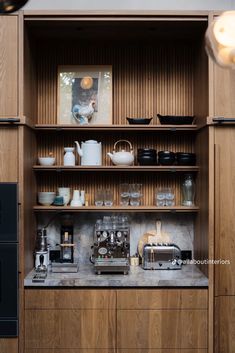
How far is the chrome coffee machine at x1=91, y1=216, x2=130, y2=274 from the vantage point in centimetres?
276

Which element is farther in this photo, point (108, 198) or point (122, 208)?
point (108, 198)

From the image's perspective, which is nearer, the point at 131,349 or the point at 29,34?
the point at 131,349

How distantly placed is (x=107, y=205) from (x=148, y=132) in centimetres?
68

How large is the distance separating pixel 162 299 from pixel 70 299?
2.02 ft

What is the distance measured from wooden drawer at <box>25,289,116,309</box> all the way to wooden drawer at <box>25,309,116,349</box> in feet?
0.11

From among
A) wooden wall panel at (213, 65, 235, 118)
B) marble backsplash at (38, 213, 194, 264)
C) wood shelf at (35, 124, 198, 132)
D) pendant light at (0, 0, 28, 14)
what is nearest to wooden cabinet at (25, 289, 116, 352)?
marble backsplash at (38, 213, 194, 264)

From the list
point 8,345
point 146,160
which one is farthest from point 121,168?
point 8,345

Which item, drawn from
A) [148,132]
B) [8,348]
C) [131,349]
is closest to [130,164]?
[148,132]

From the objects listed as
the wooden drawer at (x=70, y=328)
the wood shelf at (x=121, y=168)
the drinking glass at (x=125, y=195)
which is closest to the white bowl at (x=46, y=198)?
the wood shelf at (x=121, y=168)

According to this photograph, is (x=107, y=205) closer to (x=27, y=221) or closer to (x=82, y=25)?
(x=27, y=221)

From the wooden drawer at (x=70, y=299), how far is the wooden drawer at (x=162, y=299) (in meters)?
0.09

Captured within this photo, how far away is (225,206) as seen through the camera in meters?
2.66

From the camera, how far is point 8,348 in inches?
102

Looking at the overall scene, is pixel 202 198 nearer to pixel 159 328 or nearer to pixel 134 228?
pixel 134 228
